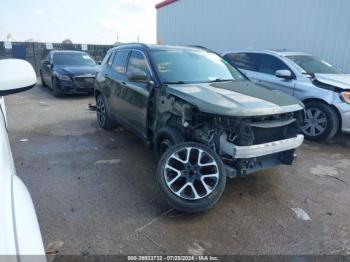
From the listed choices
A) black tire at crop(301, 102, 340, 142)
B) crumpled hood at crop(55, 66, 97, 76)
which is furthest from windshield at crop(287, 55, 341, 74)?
crumpled hood at crop(55, 66, 97, 76)

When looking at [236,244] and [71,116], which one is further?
[71,116]

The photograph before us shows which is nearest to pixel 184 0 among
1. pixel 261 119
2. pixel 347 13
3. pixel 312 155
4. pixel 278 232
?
pixel 347 13

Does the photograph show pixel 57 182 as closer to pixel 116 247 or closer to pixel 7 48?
pixel 116 247

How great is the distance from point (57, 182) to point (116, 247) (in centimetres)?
163

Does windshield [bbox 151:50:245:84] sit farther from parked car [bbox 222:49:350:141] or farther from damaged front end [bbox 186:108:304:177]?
damaged front end [bbox 186:108:304:177]

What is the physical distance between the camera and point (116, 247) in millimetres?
2594

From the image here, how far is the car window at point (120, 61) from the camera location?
16.2ft

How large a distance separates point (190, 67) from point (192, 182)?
184 centimetres

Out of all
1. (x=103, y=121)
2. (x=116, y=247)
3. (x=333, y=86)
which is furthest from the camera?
(x=103, y=121)

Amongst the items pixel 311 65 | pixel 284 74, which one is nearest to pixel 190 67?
pixel 284 74

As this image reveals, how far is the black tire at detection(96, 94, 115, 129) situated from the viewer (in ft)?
19.5

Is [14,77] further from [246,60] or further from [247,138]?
[246,60]

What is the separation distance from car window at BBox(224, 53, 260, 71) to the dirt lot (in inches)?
94.3

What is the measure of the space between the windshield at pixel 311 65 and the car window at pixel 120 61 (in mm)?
3745
